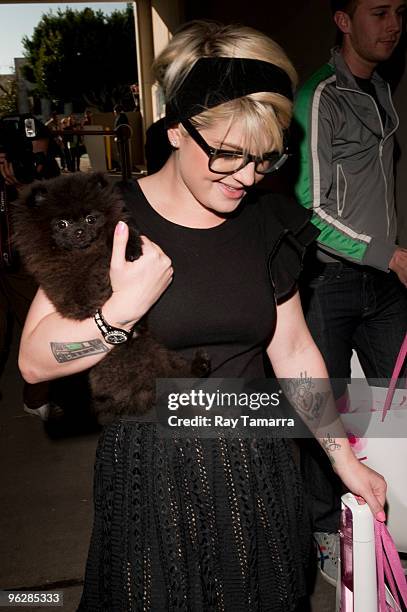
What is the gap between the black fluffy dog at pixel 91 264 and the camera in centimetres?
155

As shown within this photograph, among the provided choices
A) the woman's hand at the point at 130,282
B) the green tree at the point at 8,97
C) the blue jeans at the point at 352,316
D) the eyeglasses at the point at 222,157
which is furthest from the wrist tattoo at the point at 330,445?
the green tree at the point at 8,97

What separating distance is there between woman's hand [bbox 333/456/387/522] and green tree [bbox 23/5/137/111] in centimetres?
2876

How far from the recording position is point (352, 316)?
8.94 feet

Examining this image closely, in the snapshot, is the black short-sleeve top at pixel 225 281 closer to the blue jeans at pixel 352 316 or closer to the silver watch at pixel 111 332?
the silver watch at pixel 111 332

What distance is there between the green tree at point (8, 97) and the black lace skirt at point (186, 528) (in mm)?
19524

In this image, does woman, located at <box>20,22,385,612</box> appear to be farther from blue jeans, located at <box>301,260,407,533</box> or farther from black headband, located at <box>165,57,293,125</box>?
blue jeans, located at <box>301,260,407,533</box>

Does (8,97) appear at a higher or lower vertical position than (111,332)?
lower

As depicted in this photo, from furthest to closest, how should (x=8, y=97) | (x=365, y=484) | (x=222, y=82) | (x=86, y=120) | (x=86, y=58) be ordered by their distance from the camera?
(x=86, y=58) → (x=86, y=120) → (x=8, y=97) → (x=365, y=484) → (x=222, y=82)

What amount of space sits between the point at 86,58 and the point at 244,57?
36.9 m

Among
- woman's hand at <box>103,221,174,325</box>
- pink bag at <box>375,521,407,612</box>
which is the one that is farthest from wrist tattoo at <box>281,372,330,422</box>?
woman's hand at <box>103,221,174,325</box>

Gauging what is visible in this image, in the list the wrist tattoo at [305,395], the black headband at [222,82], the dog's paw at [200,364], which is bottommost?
the wrist tattoo at [305,395]

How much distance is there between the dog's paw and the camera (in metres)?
1.62

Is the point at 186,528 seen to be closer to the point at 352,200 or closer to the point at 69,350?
the point at 69,350

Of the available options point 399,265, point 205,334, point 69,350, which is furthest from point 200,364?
point 399,265
